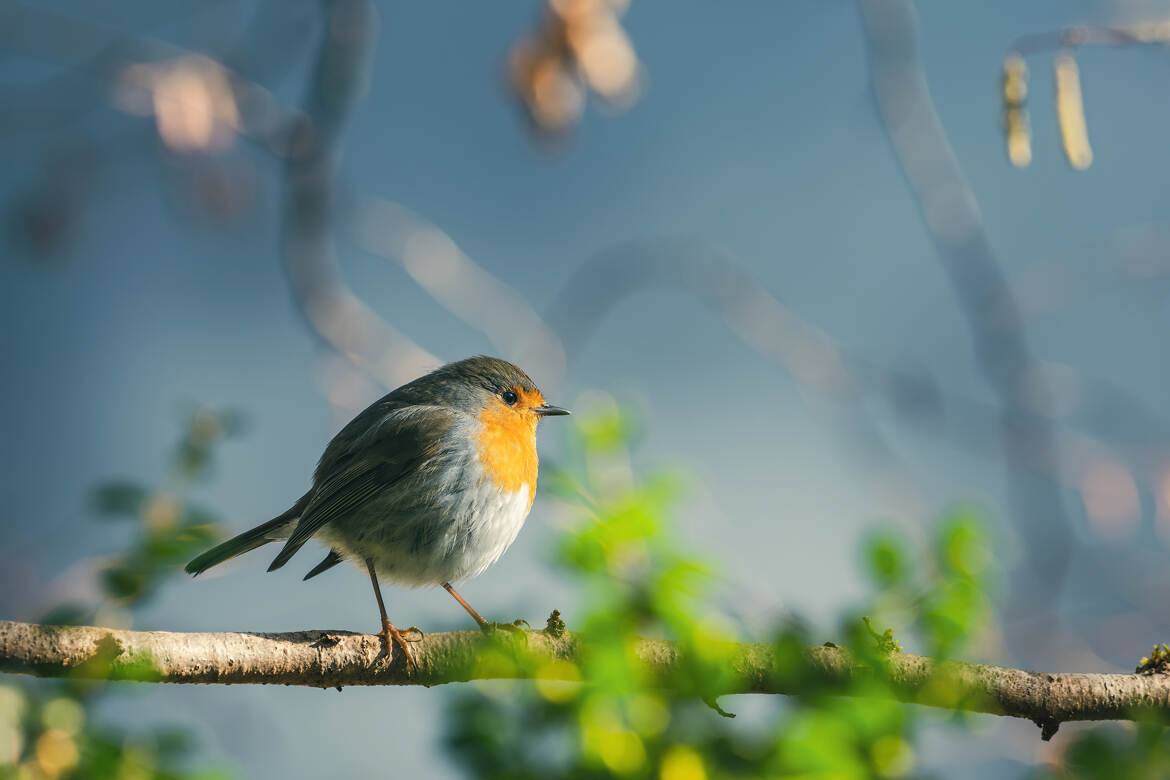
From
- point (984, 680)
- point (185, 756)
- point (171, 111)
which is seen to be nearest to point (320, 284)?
point (171, 111)

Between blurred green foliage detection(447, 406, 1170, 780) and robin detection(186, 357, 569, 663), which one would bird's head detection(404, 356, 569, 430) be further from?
blurred green foliage detection(447, 406, 1170, 780)

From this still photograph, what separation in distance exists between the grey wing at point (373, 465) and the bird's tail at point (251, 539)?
79mm

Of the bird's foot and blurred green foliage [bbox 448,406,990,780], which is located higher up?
the bird's foot

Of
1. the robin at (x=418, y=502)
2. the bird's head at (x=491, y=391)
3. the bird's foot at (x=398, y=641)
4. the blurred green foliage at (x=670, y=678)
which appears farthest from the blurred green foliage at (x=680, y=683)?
the bird's head at (x=491, y=391)

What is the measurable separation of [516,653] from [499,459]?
213 cm

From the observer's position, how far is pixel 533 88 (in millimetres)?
3105

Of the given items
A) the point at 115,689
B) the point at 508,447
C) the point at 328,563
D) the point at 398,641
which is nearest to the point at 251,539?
the point at 328,563

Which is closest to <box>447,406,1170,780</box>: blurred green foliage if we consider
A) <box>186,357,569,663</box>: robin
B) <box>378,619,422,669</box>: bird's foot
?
<box>378,619,422,669</box>: bird's foot

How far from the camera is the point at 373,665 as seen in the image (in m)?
2.04

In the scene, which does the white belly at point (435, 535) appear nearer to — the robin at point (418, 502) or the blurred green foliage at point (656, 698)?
the robin at point (418, 502)

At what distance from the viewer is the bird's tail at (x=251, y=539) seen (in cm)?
281

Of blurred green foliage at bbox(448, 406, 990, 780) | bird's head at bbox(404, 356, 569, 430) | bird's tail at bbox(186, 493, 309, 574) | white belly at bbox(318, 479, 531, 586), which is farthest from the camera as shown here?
bird's head at bbox(404, 356, 569, 430)

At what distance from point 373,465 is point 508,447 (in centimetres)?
43

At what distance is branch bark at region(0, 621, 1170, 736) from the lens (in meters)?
1.43
